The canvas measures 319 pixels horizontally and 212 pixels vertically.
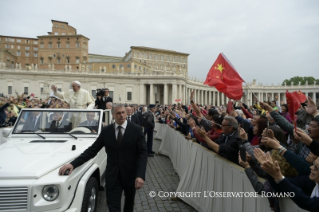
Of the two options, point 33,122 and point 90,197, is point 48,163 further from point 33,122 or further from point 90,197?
point 33,122

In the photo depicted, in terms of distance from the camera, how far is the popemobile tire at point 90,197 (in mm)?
3658

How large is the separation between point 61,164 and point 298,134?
3.50 meters

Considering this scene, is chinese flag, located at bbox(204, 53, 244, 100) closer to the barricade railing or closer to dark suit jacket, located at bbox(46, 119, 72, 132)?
the barricade railing

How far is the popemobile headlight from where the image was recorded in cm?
316


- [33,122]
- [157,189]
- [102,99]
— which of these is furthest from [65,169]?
[102,99]

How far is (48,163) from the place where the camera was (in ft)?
11.8

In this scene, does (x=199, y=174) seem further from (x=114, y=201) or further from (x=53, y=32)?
(x=53, y=32)

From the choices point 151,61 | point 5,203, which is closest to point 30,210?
point 5,203

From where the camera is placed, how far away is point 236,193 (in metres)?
3.56

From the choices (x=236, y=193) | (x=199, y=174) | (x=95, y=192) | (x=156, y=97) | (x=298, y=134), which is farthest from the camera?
(x=156, y=97)

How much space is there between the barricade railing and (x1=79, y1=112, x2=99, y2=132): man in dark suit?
2455mm

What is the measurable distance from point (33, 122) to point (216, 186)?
4.27 metres

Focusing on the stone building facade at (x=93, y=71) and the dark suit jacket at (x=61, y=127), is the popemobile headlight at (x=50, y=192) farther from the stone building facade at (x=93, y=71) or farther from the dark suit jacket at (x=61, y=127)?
the stone building facade at (x=93, y=71)

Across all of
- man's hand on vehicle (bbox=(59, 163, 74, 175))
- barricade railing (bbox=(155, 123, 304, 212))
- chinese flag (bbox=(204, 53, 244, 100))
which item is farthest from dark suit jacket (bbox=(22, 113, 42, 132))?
chinese flag (bbox=(204, 53, 244, 100))
